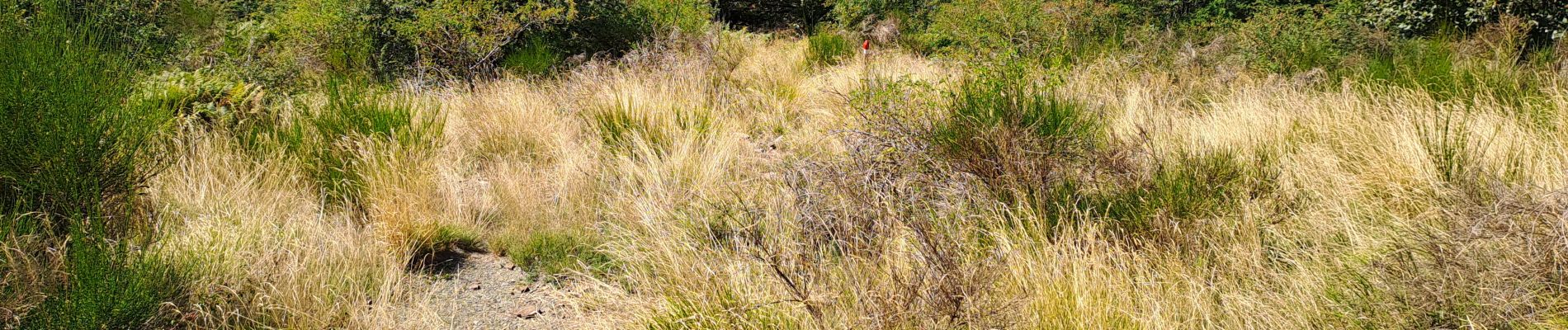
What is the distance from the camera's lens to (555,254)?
14.1 ft

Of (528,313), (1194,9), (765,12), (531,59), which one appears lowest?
(765,12)

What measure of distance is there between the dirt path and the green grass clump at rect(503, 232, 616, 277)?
62mm

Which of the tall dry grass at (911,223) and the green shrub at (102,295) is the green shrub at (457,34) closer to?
the tall dry grass at (911,223)

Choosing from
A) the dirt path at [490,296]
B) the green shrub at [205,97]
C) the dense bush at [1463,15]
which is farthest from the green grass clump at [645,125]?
the dense bush at [1463,15]

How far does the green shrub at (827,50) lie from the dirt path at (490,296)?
575 cm

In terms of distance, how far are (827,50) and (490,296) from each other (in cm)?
660

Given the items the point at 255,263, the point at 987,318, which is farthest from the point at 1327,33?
the point at 255,263

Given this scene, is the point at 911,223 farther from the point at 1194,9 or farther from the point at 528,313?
the point at 1194,9

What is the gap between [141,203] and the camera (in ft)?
12.2

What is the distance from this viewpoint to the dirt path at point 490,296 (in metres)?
3.66

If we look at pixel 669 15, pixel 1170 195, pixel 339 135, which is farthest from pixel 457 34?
pixel 1170 195

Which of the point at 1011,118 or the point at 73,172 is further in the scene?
the point at 1011,118

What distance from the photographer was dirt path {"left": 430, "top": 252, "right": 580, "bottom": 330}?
366 centimetres

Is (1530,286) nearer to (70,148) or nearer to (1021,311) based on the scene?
(1021,311)
